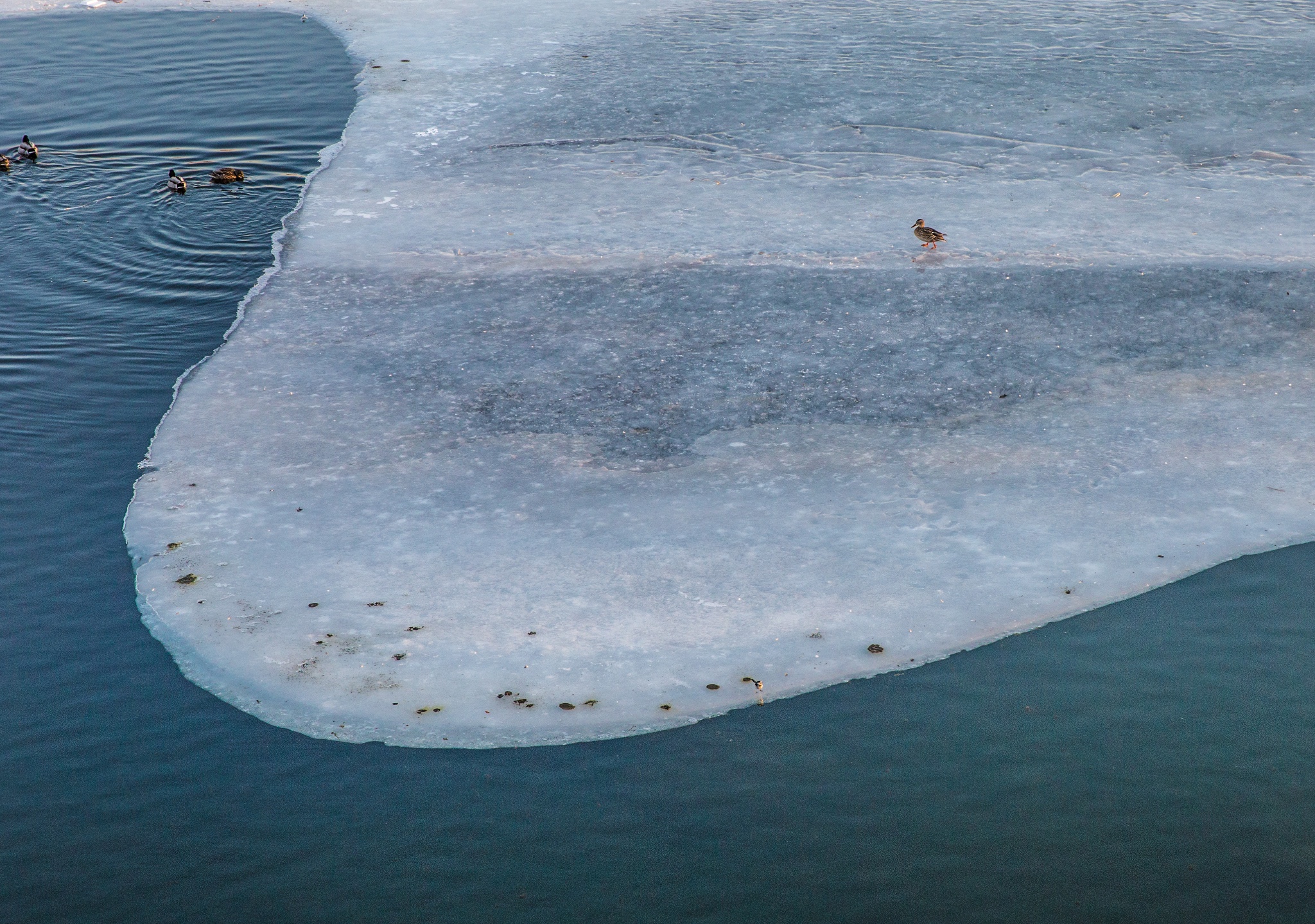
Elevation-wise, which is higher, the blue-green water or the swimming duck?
the swimming duck

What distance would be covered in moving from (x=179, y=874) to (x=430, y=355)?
11.7 ft

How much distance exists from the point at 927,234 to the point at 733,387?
6.31 ft

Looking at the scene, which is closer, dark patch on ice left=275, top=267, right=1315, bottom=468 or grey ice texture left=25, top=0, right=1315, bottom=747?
grey ice texture left=25, top=0, right=1315, bottom=747

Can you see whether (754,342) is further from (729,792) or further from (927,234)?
(729,792)

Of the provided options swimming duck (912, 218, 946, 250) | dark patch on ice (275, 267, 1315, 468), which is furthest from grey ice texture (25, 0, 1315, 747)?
swimming duck (912, 218, 946, 250)

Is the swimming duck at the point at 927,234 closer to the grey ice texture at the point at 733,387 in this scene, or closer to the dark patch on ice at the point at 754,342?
the grey ice texture at the point at 733,387

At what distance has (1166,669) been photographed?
4.76m

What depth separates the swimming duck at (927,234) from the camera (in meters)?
7.64

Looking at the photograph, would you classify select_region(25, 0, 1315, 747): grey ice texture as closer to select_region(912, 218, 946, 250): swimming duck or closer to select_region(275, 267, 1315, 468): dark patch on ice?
select_region(275, 267, 1315, 468): dark patch on ice

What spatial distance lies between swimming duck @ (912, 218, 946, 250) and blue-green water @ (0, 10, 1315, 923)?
309 cm

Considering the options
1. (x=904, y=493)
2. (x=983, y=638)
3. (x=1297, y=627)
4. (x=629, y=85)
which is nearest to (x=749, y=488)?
(x=904, y=493)

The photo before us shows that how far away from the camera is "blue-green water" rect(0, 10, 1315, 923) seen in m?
3.94

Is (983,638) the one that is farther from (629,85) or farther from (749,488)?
(629,85)

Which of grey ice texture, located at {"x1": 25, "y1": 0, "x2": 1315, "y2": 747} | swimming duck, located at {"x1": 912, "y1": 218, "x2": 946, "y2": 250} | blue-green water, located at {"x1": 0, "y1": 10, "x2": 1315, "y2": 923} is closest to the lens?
blue-green water, located at {"x1": 0, "y1": 10, "x2": 1315, "y2": 923}
